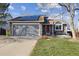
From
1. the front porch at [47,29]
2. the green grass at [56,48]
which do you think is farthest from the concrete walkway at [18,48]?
the front porch at [47,29]

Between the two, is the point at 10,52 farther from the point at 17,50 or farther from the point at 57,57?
the point at 57,57

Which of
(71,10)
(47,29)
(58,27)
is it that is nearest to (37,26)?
(47,29)

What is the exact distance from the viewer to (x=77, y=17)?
585cm

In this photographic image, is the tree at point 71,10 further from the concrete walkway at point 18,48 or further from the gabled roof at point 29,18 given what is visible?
the concrete walkway at point 18,48

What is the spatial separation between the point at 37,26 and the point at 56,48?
0.42m

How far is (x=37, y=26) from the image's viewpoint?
19.2 ft

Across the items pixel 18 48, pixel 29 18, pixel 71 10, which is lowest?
pixel 18 48

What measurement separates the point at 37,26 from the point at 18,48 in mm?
426

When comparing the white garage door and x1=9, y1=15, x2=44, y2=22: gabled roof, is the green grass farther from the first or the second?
x1=9, y1=15, x2=44, y2=22: gabled roof

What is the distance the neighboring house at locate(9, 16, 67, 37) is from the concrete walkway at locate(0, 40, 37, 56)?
120 mm

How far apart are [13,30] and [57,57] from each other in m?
0.75

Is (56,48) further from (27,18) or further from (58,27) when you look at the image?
(27,18)

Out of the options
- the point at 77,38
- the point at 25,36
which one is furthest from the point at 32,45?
the point at 77,38

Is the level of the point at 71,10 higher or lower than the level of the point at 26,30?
higher
